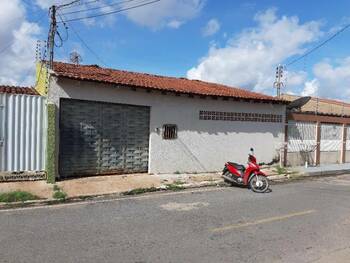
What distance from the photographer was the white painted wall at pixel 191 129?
1300 centimetres

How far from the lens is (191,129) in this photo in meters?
15.3

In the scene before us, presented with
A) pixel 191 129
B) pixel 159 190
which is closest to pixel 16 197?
pixel 159 190

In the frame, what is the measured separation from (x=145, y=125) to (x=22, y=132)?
4.16 m

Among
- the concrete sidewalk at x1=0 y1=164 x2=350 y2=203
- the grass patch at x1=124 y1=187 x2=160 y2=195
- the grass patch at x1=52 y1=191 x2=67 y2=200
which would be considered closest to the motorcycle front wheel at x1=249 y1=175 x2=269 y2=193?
the concrete sidewalk at x1=0 y1=164 x2=350 y2=203

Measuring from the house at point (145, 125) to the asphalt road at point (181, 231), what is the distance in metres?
3.09

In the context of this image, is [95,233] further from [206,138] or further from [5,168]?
[206,138]

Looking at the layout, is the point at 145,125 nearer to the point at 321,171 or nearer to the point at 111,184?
the point at 111,184

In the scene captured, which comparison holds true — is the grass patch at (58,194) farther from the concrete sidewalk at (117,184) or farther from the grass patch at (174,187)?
the grass patch at (174,187)

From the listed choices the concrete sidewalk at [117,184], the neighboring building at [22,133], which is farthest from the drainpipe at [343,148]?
the neighboring building at [22,133]

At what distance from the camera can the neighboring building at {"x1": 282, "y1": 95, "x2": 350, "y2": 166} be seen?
19.2 m

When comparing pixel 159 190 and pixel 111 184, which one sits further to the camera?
pixel 159 190

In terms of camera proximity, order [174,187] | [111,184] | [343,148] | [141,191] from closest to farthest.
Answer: [141,191], [111,184], [174,187], [343,148]

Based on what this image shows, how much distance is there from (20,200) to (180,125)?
6.73 metres

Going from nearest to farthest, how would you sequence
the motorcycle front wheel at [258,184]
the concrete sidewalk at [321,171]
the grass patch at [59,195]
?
1. the grass patch at [59,195]
2. the motorcycle front wheel at [258,184]
3. the concrete sidewalk at [321,171]
